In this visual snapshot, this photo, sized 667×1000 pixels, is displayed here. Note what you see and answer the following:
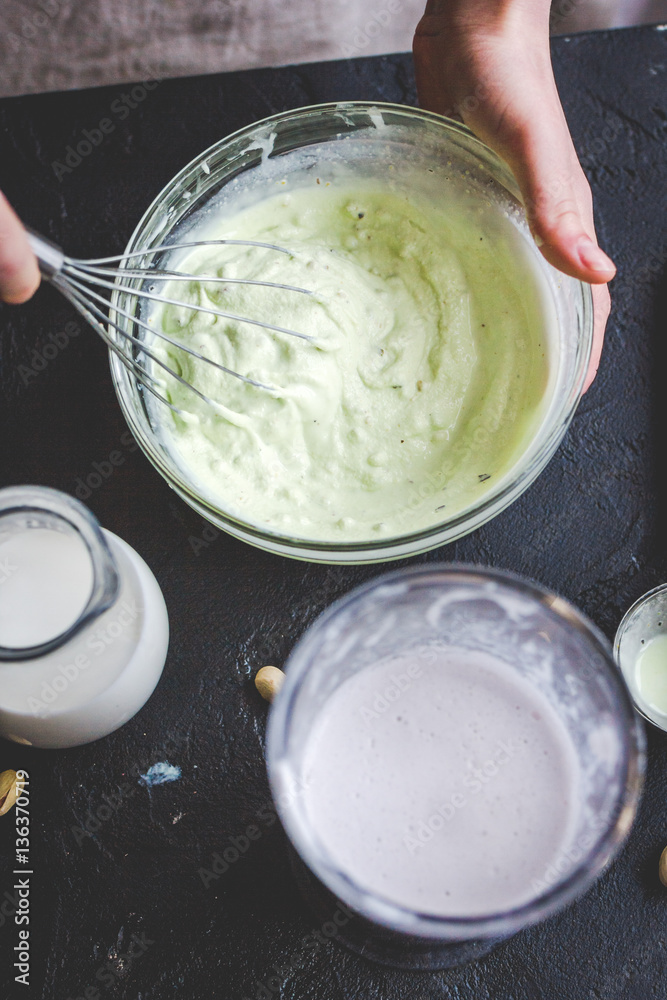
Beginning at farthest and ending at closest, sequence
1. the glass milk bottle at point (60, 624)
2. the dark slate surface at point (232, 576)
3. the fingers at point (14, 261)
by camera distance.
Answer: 1. the dark slate surface at point (232, 576)
2. the glass milk bottle at point (60, 624)
3. the fingers at point (14, 261)

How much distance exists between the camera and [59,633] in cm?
103

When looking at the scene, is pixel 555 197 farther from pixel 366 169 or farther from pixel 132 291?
pixel 132 291

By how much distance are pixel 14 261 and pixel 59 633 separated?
1.47 ft

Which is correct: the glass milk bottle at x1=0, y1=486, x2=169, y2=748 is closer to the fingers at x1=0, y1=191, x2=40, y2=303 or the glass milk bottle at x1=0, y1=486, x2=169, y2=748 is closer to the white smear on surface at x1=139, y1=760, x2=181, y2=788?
the white smear on surface at x1=139, y1=760, x2=181, y2=788

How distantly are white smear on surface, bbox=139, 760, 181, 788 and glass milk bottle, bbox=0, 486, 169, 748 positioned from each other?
0.42 feet

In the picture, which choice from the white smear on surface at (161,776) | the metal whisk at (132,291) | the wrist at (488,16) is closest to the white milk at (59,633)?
the white smear on surface at (161,776)

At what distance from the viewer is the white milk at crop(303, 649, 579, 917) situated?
95cm

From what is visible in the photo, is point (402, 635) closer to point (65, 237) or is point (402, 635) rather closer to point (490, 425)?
point (490, 425)

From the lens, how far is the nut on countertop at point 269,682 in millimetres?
1176

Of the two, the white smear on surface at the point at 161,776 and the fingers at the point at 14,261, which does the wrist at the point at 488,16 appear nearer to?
the fingers at the point at 14,261

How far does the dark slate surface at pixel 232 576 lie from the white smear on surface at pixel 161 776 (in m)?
0.01

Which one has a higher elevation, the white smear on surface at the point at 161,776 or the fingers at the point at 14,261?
the fingers at the point at 14,261

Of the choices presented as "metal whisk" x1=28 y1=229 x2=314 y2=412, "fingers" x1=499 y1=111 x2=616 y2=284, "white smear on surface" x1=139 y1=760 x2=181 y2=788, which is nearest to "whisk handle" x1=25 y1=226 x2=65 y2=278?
"metal whisk" x1=28 y1=229 x2=314 y2=412

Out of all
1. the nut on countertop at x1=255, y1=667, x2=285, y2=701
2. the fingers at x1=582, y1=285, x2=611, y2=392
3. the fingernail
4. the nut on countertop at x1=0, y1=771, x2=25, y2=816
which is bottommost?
the nut on countertop at x1=255, y1=667, x2=285, y2=701
